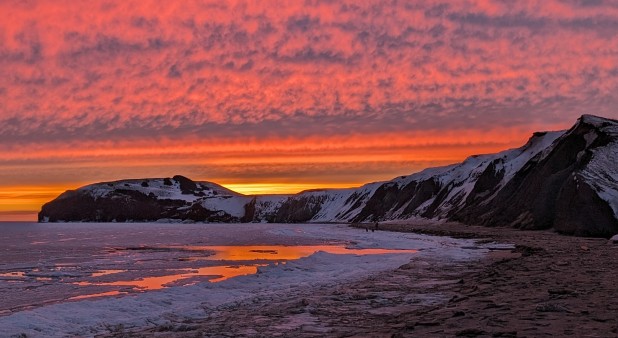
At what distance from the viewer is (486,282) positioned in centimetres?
1507

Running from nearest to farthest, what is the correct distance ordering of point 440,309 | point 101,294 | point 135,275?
1. point 440,309
2. point 101,294
3. point 135,275

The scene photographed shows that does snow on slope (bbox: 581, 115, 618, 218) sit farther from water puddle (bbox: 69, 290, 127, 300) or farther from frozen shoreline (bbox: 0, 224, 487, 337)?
water puddle (bbox: 69, 290, 127, 300)

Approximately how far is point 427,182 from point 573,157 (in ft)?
192

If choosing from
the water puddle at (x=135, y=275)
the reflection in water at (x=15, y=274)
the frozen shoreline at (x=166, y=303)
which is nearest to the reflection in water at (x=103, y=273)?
the water puddle at (x=135, y=275)

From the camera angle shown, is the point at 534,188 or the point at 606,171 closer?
the point at 606,171

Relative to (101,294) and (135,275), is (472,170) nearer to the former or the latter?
(135,275)

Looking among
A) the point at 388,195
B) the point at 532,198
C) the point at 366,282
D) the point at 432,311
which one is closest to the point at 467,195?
the point at 532,198

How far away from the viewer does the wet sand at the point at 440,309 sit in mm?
8836

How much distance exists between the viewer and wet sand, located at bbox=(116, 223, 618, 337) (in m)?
8.84

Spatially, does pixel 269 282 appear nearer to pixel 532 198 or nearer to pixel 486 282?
pixel 486 282

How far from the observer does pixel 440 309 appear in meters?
11.0

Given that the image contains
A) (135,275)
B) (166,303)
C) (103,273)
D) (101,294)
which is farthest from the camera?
(103,273)

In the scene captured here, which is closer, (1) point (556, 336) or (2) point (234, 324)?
(1) point (556, 336)

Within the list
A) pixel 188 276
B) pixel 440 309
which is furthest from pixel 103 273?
pixel 440 309
